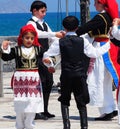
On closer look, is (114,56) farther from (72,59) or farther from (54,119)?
(72,59)

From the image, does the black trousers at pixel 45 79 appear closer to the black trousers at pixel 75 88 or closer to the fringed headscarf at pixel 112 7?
the fringed headscarf at pixel 112 7

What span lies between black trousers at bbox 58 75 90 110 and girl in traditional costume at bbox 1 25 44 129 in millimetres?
328

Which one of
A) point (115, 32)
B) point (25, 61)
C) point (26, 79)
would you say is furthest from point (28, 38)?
point (115, 32)

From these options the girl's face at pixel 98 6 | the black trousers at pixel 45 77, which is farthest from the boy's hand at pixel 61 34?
the black trousers at pixel 45 77

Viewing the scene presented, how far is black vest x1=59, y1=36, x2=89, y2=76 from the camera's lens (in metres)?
9.16

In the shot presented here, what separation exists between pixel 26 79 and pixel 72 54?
63 cm

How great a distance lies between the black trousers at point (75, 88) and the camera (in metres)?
9.25

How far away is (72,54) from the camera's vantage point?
9.16 metres

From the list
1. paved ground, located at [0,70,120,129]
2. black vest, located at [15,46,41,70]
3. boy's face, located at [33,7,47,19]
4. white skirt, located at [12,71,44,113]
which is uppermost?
boy's face, located at [33,7,47,19]

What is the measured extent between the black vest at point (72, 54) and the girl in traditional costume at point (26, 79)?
315mm

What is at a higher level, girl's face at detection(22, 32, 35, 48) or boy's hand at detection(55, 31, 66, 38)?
boy's hand at detection(55, 31, 66, 38)

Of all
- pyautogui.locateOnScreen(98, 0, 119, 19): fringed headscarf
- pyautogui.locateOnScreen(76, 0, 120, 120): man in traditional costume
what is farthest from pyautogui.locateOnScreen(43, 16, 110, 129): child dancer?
pyautogui.locateOnScreen(98, 0, 119, 19): fringed headscarf

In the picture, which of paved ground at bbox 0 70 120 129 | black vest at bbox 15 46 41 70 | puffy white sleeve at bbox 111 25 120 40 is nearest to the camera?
puffy white sleeve at bbox 111 25 120 40

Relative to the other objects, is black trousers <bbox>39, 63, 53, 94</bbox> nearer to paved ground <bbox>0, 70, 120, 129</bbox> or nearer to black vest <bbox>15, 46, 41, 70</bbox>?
paved ground <bbox>0, 70, 120, 129</bbox>
